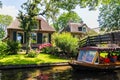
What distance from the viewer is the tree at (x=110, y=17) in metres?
67.1

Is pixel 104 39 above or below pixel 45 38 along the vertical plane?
below

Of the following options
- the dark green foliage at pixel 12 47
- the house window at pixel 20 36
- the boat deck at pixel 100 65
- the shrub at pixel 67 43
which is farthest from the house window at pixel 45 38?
the boat deck at pixel 100 65

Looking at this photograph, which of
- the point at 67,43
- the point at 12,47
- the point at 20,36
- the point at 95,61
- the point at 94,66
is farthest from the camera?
the point at 20,36

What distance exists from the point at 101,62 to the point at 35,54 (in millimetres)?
12819

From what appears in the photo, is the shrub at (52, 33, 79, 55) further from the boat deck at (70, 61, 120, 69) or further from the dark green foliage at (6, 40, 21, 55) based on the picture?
the boat deck at (70, 61, 120, 69)

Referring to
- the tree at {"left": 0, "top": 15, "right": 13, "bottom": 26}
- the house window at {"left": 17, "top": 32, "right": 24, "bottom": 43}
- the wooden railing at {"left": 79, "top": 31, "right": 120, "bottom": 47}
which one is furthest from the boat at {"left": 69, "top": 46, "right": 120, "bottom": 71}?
the tree at {"left": 0, "top": 15, "right": 13, "bottom": 26}

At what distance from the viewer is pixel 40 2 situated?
39938 millimetres

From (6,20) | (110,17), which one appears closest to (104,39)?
(110,17)

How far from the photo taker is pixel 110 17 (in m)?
68.8

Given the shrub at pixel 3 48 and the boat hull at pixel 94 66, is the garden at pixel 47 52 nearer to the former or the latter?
the shrub at pixel 3 48

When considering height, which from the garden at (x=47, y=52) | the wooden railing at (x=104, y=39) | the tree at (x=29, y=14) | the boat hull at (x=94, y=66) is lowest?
the boat hull at (x=94, y=66)

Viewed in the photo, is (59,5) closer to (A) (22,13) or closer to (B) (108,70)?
(A) (22,13)

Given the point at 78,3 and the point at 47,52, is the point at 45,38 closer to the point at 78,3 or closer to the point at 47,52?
the point at 47,52

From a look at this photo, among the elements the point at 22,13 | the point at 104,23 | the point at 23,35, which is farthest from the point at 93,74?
the point at 104,23
